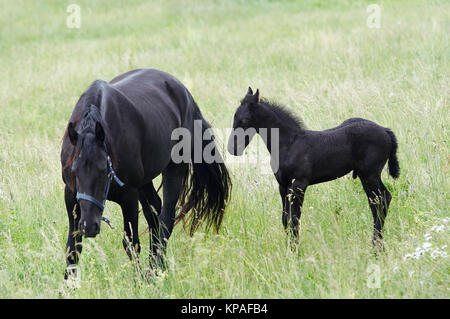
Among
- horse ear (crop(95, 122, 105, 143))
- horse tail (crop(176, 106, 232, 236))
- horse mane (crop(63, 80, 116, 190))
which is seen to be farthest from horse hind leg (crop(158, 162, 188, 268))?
horse ear (crop(95, 122, 105, 143))

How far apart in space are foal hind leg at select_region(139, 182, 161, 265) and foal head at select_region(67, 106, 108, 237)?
49.5 inches

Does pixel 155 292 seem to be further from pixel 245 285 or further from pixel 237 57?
pixel 237 57

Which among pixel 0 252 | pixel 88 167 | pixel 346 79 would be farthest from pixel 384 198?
pixel 346 79

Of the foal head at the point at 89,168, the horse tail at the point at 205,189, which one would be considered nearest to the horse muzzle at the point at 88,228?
the foal head at the point at 89,168

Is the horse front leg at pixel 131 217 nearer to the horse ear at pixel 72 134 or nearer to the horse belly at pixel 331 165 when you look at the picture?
the horse ear at pixel 72 134

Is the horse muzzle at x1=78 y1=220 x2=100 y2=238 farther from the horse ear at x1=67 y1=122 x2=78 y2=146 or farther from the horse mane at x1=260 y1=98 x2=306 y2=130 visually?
the horse mane at x1=260 y1=98 x2=306 y2=130

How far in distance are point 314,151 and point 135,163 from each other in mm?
1331

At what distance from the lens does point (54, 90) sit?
10359mm

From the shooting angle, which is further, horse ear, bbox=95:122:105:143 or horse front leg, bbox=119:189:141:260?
horse front leg, bbox=119:189:141:260

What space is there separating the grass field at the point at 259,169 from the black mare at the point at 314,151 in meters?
0.31

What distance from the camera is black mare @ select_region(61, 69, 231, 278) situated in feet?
9.94

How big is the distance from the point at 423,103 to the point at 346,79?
2.31m

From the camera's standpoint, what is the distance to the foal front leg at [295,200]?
380 centimetres

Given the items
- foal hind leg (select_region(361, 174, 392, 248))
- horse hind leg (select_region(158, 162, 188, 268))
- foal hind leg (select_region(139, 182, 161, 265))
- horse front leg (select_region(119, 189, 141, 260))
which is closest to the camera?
horse front leg (select_region(119, 189, 141, 260))
